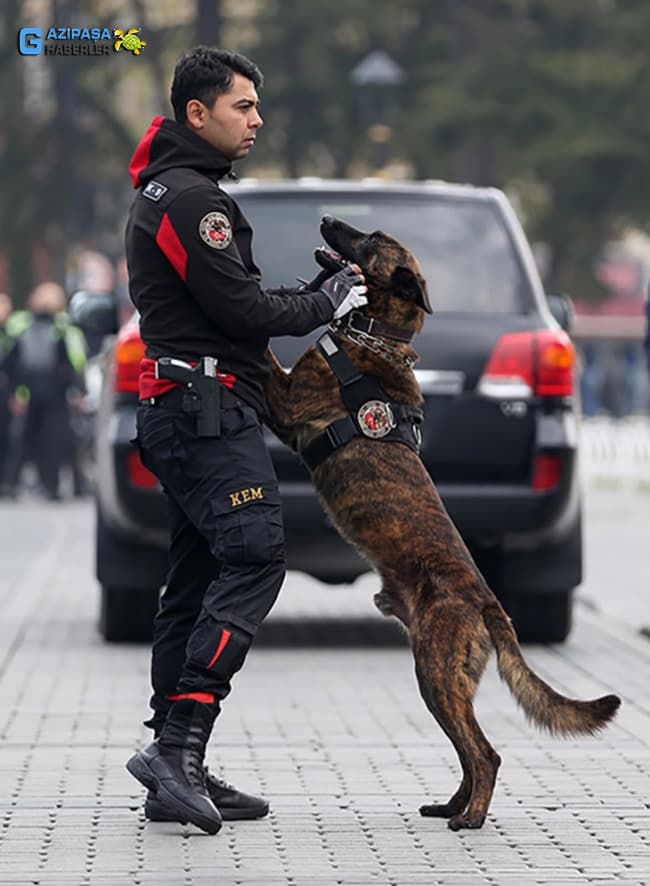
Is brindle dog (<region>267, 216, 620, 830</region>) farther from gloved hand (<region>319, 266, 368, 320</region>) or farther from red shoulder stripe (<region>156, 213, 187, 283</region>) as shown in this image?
red shoulder stripe (<region>156, 213, 187, 283</region>)

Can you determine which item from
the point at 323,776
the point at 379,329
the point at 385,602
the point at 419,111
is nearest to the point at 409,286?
the point at 379,329

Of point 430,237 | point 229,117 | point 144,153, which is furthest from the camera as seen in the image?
point 430,237

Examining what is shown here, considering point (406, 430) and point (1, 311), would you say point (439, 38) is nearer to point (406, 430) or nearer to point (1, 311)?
point (1, 311)

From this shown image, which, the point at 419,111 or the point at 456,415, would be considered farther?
the point at 419,111

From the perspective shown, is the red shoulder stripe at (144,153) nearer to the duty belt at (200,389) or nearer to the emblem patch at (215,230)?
the emblem patch at (215,230)

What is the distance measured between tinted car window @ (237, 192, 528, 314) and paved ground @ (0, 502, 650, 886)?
1546 millimetres

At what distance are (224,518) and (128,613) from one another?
453cm

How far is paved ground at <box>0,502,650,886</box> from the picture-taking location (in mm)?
5930

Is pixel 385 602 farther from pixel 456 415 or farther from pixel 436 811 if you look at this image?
pixel 456 415

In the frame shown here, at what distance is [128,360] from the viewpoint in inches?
400

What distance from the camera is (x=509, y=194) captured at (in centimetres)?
3844

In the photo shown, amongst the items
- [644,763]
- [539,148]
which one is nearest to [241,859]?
[644,763]

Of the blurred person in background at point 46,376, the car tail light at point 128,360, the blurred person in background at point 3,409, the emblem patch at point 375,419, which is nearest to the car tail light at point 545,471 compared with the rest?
the car tail light at point 128,360

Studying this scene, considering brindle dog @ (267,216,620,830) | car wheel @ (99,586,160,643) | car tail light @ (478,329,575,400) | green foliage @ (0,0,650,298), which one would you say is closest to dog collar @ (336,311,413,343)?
brindle dog @ (267,216,620,830)
